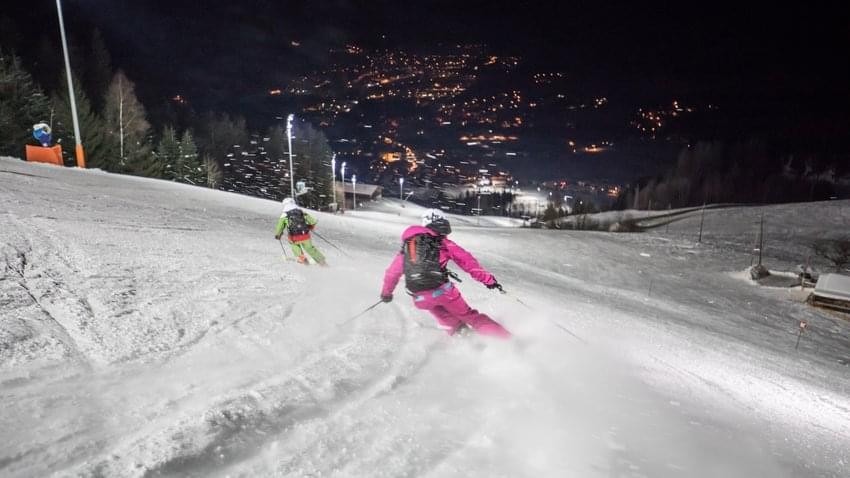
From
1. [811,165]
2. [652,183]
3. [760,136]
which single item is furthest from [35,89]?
[760,136]

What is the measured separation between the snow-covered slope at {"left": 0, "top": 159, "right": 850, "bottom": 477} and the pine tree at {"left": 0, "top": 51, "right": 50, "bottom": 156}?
108ft

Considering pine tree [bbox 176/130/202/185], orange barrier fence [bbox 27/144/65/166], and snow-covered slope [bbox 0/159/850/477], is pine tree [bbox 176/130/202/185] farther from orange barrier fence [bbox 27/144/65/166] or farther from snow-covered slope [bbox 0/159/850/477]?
snow-covered slope [bbox 0/159/850/477]

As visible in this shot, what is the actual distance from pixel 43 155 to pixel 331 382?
25.8m

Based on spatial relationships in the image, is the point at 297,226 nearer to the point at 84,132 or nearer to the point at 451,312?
the point at 451,312

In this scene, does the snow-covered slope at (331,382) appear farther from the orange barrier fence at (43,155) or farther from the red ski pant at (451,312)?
the orange barrier fence at (43,155)

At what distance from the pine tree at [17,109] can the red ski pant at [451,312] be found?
41.7 metres

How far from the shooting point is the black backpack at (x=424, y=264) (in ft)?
18.1

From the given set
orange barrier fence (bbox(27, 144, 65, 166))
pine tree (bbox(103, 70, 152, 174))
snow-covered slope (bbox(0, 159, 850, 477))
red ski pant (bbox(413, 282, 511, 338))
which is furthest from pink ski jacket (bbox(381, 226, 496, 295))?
pine tree (bbox(103, 70, 152, 174))

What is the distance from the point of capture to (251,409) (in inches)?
121

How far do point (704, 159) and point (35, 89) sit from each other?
122 metres

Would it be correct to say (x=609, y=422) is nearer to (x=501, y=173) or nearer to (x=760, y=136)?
(x=760, y=136)

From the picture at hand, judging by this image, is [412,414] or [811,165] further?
[811,165]

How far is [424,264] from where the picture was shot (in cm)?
553

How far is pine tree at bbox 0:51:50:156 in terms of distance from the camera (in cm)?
3198
